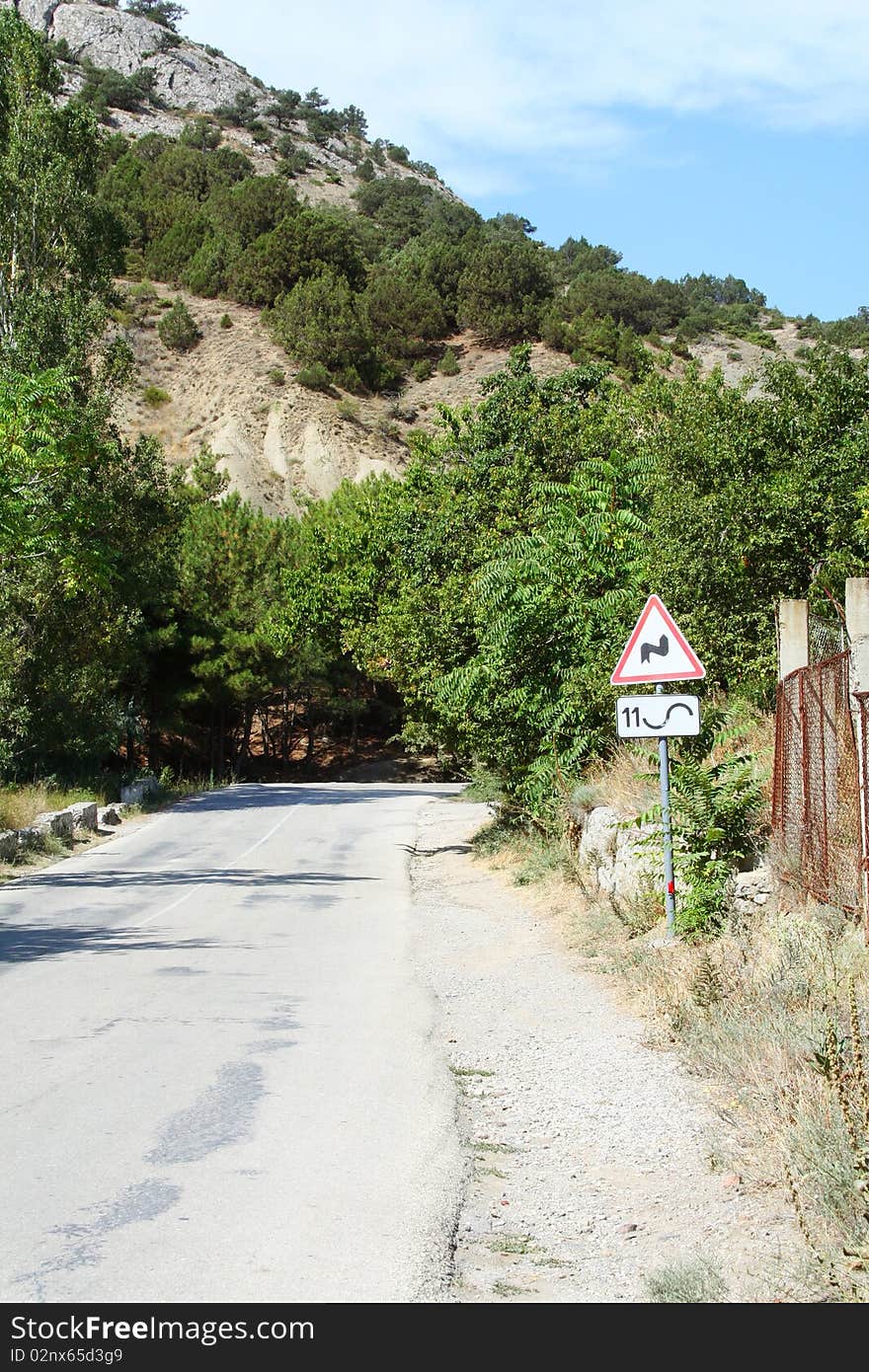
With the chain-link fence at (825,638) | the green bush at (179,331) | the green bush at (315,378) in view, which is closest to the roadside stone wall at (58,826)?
the chain-link fence at (825,638)

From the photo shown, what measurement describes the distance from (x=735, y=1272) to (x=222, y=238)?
3714 inches

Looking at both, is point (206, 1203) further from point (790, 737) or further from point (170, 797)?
point (170, 797)

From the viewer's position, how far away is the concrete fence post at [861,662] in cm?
747

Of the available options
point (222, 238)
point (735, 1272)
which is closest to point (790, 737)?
point (735, 1272)

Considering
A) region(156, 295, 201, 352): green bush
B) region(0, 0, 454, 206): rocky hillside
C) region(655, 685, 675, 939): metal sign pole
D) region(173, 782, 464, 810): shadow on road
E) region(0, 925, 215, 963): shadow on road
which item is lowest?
region(173, 782, 464, 810): shadow on road

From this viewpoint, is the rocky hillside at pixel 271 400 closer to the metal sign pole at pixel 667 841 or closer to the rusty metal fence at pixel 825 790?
the metal sign pole at pixel 667 841

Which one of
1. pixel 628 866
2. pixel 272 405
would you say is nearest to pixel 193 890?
pixel 628 866

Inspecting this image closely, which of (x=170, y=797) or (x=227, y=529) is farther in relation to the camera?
(x=227, y=529)

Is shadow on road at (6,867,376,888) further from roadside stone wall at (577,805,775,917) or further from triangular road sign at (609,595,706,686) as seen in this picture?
triangular road sign at (609,595,706,686)

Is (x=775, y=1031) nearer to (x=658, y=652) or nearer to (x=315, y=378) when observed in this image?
(x=658, y=652)

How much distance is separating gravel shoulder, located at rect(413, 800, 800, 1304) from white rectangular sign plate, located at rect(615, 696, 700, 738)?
2166mm

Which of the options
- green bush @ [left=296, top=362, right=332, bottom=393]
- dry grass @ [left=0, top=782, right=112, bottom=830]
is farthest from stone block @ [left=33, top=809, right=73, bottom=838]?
green bush @ [left=296, top=362, right=332, bottom=393]

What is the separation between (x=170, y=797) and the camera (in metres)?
37.1

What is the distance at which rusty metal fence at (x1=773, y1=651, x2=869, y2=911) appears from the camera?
8.34 meters
